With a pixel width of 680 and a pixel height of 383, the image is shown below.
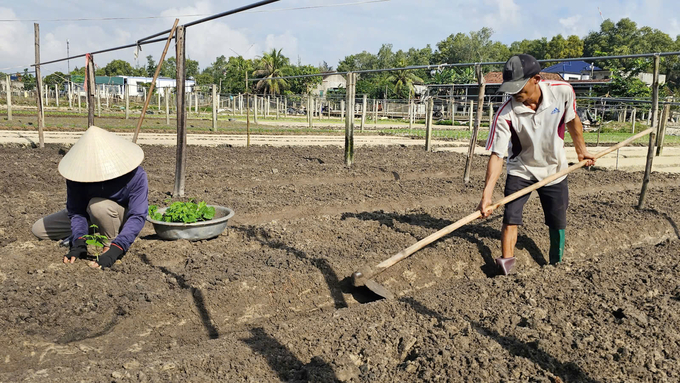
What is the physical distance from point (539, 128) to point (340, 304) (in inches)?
85.4

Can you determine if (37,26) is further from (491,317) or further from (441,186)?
(491,317)

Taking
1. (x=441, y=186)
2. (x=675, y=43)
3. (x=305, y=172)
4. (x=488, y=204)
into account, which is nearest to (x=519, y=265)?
(x=488, y=204)

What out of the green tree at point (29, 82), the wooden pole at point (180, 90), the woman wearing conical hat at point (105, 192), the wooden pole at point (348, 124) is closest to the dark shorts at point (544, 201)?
the woman wearing conical hat at point (105, 192)

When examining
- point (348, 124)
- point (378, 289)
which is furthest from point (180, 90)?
point (348, 124)

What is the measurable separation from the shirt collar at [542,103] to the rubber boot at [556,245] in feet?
3.86

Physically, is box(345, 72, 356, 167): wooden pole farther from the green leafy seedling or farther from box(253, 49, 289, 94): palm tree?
box(253, 49, 289, 94): palm tree

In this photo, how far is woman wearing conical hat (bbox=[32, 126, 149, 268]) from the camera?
4086mm

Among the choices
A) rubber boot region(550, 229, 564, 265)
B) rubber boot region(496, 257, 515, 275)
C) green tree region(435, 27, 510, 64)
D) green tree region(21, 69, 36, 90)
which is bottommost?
rubber boot region(496, 257, 515, 275)

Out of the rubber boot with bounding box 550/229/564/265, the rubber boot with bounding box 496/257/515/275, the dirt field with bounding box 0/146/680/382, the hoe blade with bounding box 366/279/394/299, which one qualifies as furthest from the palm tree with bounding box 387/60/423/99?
the hoe blade with bounding box 366/279/394/299

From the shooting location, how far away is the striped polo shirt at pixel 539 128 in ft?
13.4

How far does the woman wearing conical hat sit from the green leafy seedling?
53 millimetres

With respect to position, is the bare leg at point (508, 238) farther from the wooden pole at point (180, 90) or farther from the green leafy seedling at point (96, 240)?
the wooden pole at point (180, 90)

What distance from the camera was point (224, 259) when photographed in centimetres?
451

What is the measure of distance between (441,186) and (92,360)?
6.32 meters
